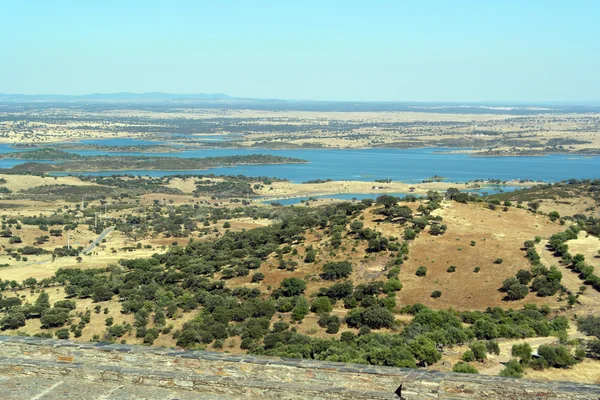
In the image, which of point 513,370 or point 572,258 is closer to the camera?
point 513,370

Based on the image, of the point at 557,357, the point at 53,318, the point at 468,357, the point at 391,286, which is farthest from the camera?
the point at 391,286

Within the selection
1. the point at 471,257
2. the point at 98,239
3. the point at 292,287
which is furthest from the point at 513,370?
the point at 98,239

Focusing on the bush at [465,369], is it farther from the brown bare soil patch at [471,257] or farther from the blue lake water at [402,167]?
the blue lake water at [402,167]

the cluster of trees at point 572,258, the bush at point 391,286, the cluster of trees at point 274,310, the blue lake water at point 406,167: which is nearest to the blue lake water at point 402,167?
the blue lake water at point 406,167

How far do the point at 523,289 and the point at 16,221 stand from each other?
58.7 metres

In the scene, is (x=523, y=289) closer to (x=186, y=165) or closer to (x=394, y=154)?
(x=186, y=165)

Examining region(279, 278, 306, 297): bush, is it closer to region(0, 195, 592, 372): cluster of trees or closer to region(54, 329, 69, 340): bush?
region(0, 195, 592, 372): cluster of trees

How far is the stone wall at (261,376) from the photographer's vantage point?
28.7 ft

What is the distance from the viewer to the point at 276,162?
6344 inches

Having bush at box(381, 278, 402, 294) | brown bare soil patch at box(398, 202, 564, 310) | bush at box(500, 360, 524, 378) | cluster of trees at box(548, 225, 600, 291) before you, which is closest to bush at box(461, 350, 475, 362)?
bush at box(500, 360, 524, 378)

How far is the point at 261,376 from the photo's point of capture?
9562mm

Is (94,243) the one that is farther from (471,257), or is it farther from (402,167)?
(402,167)

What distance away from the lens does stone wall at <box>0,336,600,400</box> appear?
873cm

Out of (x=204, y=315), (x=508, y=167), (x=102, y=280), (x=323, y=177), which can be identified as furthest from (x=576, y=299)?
(x=508, y=167)
